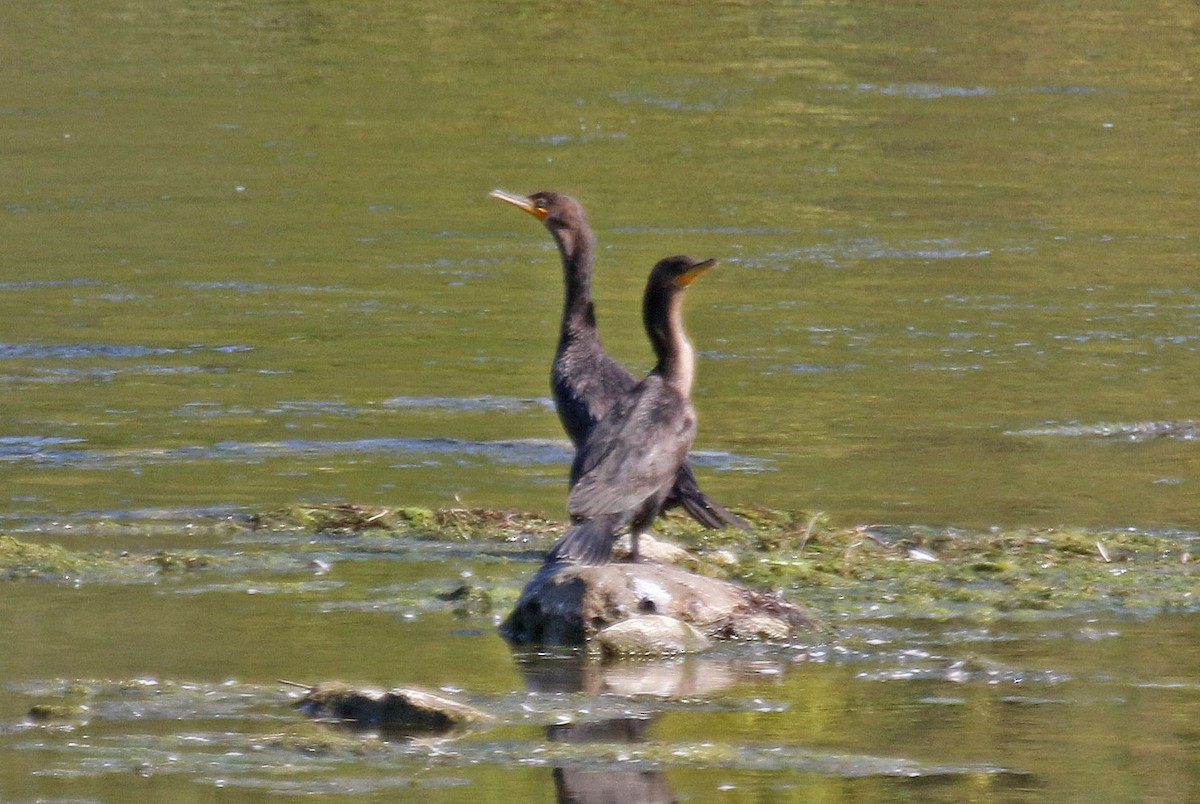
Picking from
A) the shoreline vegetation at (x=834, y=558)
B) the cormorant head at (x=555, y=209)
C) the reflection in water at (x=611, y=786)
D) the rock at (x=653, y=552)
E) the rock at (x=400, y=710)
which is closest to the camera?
the reflection in water at (x=611, y=786)

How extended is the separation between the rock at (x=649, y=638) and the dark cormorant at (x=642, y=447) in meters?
0.58

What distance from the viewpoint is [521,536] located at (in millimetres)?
9828

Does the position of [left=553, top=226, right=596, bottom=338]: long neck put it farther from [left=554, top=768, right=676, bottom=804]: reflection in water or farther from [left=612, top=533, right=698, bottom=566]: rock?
[left=554, top=768, right=676, bottom=804]: reflection in water

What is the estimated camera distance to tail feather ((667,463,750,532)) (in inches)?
373

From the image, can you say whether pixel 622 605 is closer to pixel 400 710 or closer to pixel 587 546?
pixel 587 546

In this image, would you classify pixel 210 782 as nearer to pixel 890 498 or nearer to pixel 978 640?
pixel 978 640

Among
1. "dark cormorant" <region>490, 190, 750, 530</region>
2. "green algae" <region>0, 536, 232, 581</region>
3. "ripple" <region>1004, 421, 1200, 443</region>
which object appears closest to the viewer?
"green algae" <region>0, 536, 232, 581</region>

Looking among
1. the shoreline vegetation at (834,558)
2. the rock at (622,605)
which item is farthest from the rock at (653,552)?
the rock at (622,605)

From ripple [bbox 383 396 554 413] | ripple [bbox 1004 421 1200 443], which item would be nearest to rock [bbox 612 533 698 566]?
ripple [bbox 1004 421 1200 443]

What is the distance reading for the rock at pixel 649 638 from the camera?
796cm

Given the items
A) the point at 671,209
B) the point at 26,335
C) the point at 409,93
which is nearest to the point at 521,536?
the point at 26,335

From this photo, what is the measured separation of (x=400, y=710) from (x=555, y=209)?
16.2 ft

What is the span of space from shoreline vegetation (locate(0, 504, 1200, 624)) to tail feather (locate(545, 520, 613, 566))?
0.89ft

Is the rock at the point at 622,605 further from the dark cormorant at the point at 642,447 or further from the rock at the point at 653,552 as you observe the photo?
the rock at the point at 653,552
